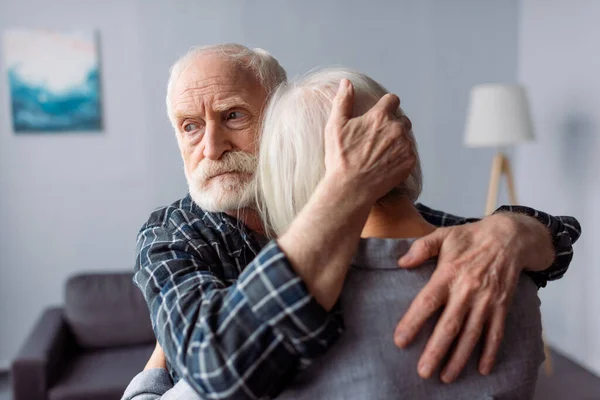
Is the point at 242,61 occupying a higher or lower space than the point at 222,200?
higher

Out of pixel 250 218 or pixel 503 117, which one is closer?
pixel 250 218

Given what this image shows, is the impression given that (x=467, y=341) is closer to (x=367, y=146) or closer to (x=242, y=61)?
(x=367, y=146)

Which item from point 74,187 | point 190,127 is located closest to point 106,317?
point 74,187

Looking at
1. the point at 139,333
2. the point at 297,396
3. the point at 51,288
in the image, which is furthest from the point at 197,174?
the point at 51,288

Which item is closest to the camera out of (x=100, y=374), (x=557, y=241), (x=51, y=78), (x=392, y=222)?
(x=392, y=222)

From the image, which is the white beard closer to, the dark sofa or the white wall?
the dark sofa

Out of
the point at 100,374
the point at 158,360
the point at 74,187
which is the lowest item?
the point at 100,374

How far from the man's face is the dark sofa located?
2348 millimetres

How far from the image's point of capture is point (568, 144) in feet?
13.0

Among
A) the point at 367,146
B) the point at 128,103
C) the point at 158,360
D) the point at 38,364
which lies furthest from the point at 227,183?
the point at 128,103

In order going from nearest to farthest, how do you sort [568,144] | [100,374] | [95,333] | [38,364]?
[38,364], [100,374], [95,333], [568,144]

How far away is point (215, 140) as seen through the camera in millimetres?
1243

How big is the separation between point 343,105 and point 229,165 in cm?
48

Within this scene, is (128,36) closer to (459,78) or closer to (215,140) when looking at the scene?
(459,78)
